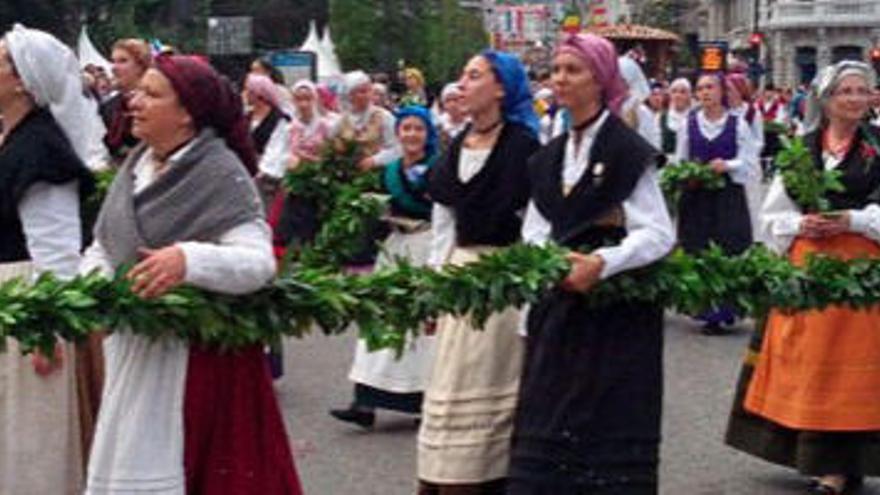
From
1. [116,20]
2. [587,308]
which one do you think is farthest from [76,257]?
[116,20]

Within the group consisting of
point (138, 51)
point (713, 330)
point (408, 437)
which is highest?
point (138, 51)

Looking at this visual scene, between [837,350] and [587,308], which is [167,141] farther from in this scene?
[837,350]

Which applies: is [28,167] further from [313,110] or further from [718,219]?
[718,219]

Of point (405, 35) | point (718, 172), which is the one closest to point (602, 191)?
point (718, 172)

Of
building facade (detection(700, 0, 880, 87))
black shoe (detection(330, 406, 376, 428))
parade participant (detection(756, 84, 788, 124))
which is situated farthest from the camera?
building facade (detection(700, 0, 880, 87))

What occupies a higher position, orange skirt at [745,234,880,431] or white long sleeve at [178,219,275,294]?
white long sleeve at [178,219,275,294]

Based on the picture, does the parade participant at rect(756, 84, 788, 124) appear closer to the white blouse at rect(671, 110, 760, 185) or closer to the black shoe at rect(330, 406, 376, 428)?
the white blouse at rect(671, 110, 760, 185)

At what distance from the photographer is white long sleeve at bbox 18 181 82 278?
573 centimetres

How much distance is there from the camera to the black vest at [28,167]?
19.0 ft

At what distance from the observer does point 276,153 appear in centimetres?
1174

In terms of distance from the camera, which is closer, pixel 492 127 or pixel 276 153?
pixel 492 127

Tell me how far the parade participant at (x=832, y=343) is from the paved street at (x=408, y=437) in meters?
→ 0.28

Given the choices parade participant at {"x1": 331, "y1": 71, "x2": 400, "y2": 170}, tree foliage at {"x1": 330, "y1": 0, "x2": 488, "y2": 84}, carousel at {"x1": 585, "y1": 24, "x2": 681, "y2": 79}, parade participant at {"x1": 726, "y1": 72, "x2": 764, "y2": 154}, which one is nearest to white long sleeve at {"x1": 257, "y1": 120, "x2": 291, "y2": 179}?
parade participant at {"x1": 331, "y1": 71, "x2": 400, "y2": 170}

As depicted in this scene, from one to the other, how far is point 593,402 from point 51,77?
212cm
